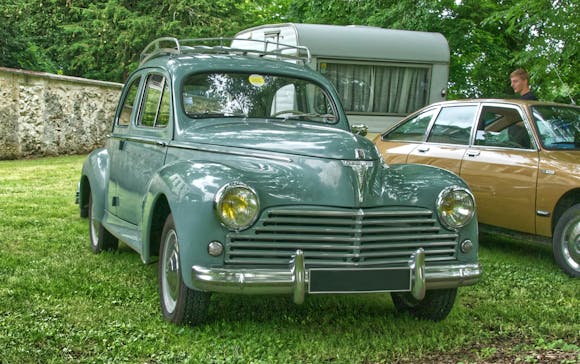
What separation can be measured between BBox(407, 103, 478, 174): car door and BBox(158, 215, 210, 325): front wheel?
3.83m

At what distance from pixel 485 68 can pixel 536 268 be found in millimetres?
11297

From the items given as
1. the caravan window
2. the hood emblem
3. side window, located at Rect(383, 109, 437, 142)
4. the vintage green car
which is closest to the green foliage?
the caravan window

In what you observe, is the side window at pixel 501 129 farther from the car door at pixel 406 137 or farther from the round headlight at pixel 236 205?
the round headlight at pixel 236 205

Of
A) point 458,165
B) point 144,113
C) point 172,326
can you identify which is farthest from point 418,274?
point 458,165

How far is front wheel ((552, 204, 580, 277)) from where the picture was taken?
635cm

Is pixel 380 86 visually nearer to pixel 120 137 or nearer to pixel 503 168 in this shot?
pixel 503 168

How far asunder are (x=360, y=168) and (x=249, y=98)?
1.52m

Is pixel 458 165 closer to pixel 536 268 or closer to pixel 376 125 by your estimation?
pixel 536 268

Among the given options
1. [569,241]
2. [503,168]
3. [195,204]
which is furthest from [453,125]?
[195,204]

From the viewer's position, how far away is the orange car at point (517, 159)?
6496mm

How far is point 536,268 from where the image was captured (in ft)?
22.1

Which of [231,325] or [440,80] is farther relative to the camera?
[440,80]

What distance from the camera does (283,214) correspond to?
4121mm

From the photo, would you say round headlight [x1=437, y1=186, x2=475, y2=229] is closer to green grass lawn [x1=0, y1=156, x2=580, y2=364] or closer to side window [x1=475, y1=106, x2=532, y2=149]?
green grass lawn [x1=0, y1=156, x2=580, y2=364]
